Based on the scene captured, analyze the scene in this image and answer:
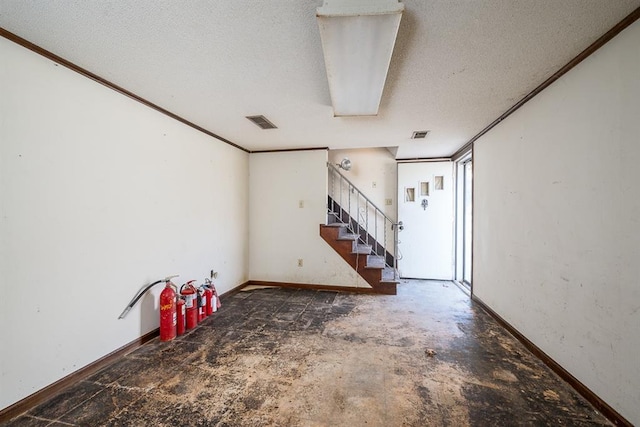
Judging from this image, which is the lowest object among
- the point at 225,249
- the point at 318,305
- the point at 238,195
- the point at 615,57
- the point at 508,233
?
the point at 318,305

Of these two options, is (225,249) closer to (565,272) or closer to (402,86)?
(402,86)

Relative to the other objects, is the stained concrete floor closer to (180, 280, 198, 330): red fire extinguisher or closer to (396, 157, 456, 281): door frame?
(180, 280, 198, 330): red fire extinguisher

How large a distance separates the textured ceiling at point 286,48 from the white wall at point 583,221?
28 centimetres

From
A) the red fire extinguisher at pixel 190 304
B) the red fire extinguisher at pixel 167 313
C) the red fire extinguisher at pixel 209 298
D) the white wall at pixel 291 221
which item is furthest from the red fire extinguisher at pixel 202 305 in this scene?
the white wall at pixel 291 221

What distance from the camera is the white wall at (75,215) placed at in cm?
163

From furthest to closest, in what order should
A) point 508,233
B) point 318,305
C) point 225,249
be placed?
point 225,249 → point 318,305 → point 508,233

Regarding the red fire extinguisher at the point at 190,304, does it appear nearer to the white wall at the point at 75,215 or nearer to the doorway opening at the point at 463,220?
the white wall at the point at 75,215

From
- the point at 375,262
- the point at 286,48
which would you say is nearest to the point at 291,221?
the point at 375,262

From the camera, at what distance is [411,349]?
2.43 m

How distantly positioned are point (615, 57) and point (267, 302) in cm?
407

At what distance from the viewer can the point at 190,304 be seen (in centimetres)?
285

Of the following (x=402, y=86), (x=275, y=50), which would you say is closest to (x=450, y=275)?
(x=402, y=86)

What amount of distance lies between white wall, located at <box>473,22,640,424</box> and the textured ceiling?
11.0 inches

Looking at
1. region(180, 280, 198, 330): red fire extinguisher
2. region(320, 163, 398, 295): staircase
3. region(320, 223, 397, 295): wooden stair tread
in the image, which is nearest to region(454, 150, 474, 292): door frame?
A: region(320, 163, 398, 295): staircase
